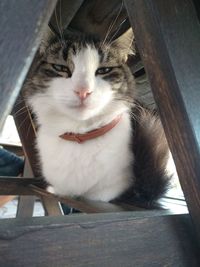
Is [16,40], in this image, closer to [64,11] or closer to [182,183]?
[182,183]

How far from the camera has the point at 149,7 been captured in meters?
0.47

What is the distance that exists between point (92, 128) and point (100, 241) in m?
0.52

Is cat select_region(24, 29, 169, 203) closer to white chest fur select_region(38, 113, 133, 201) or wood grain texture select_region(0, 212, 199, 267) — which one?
white chest fur select_region(38, 113, 133, 201)

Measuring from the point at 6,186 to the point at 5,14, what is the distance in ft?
3.14

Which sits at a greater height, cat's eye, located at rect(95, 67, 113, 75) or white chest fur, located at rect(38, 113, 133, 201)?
cat's eye, located at rect(95, 67, 113, 75)

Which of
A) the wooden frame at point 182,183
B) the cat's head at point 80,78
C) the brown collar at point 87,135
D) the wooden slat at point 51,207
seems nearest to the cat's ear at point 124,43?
the cat's head at point 80,78

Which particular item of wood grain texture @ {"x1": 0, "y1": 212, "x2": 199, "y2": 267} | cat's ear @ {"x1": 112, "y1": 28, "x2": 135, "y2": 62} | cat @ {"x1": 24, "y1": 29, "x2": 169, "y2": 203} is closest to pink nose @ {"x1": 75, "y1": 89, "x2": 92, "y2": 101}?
cat @ {"x1": 24, "y1": 29, "x2": 169, "y2": 203}

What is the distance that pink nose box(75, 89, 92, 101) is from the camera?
0.80 metres

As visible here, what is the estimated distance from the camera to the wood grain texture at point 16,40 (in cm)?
30

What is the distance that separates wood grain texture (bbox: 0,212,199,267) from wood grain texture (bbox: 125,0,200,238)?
47mm

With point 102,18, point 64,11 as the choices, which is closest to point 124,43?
point 102,18

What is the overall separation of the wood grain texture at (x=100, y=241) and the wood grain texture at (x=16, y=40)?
0.47 feet

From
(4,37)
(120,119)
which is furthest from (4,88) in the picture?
(120,119)

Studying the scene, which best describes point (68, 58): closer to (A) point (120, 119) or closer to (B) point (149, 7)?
(A) point (120, 119)
